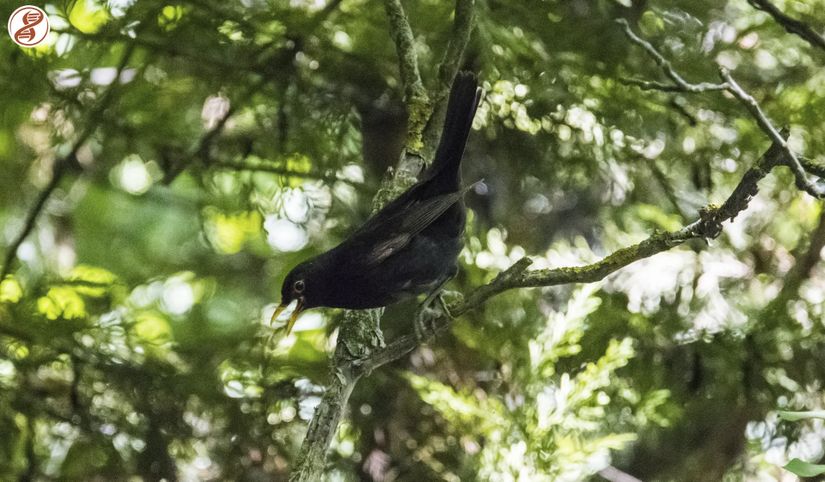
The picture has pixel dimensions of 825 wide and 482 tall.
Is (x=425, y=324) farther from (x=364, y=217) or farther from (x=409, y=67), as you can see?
(x=364, y=217)

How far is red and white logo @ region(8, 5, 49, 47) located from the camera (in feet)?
9.28

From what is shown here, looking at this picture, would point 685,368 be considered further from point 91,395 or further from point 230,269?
point 91,395

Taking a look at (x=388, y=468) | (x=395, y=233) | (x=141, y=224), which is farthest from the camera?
(x=141, y=224)

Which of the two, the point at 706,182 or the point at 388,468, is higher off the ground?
the point at 706,182

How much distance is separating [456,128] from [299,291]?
0.69 m

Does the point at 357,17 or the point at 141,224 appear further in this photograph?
the point at 141,224

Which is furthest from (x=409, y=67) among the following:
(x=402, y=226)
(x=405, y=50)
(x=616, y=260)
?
(x=616, y=260)

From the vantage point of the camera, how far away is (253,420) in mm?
3004

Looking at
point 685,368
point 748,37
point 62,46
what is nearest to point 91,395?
point 62,46

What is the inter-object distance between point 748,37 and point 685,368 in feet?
4.23

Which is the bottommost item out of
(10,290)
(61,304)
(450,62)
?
(61,304)

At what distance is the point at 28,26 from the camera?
2840mm

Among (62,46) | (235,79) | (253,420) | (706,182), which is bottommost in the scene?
(253,420)

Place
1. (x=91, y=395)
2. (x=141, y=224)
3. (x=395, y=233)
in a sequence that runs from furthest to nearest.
→ (x=141, y=224), (x=91, y=395), (x=395, y=233)
